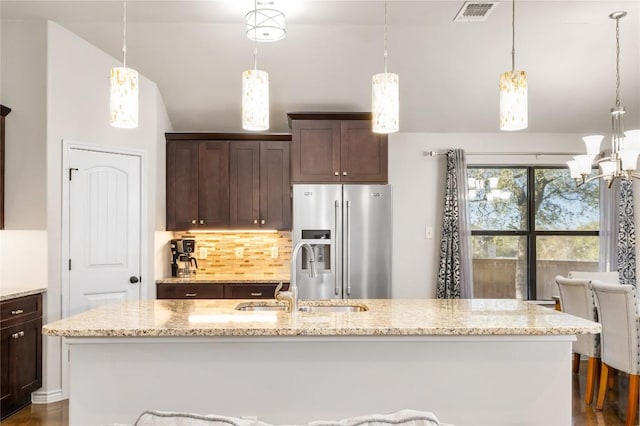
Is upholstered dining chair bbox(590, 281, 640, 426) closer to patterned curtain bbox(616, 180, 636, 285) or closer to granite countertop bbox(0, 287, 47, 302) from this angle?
patterned curtain bbox(616, 180, 636, 285)

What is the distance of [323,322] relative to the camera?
2.30 meters

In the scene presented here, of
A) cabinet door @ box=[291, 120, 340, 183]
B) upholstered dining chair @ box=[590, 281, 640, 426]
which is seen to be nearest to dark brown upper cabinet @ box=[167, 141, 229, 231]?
cabinet door @ box=[291, 120, 340, 183]

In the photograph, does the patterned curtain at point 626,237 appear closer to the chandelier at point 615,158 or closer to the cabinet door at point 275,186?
the chandelier at point 615,158

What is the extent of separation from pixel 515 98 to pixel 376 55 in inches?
91.3

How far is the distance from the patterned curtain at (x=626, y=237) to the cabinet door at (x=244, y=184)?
381cm

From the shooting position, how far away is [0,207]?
3.73m

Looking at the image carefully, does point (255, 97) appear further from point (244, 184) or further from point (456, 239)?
point (456, 239)

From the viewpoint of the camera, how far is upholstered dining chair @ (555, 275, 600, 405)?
378cm

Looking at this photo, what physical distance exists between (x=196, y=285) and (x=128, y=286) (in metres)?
0.61

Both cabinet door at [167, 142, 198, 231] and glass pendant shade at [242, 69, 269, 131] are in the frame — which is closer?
glass pendant shade at [242, 69, 269, 131]

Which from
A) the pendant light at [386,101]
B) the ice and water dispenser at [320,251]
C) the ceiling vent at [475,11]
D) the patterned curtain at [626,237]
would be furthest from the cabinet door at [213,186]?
the patterned curtain at [626,237]

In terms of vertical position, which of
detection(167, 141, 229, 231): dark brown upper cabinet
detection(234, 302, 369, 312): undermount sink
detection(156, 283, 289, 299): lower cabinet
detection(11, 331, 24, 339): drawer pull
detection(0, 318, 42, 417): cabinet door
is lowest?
detection(0, 318, 42, 417): cabinet door

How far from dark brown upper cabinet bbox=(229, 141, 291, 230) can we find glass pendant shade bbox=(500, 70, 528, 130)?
117 inches

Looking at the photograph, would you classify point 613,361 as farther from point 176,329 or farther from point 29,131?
point 29,131
